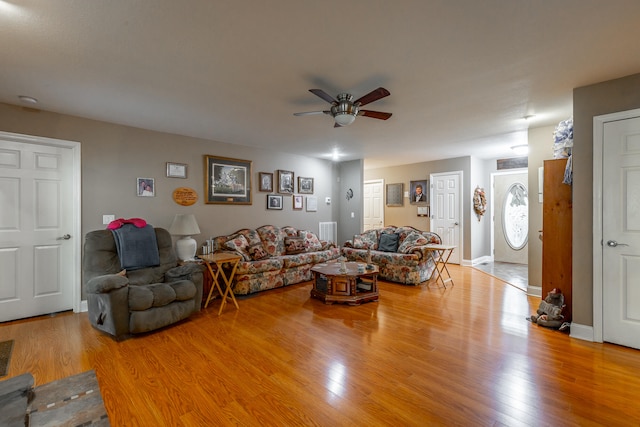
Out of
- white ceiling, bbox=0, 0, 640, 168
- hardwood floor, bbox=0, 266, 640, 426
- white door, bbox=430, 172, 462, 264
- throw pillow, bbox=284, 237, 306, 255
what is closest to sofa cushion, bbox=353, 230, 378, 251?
throw pillow, bbox=284, 237, 306, 255

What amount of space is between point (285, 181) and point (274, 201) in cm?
50

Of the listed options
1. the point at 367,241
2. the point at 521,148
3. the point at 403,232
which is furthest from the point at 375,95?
the point at 521,148

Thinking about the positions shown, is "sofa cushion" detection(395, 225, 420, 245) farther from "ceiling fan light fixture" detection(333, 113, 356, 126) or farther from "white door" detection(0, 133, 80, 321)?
"white door" detection(0, 133, 80, 321)

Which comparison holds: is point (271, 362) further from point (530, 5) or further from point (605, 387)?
point (530, 5)

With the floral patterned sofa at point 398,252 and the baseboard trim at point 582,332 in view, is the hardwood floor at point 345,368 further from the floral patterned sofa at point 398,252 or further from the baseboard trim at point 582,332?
the floral patterned sofa at point 398,252

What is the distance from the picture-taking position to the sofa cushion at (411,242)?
523 centimetres

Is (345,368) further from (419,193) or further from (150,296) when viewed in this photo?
(419,193)

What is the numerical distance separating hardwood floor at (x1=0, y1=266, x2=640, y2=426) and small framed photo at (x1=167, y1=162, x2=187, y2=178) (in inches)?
85.9

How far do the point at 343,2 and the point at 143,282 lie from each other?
3476mm

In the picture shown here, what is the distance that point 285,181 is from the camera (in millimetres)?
6051

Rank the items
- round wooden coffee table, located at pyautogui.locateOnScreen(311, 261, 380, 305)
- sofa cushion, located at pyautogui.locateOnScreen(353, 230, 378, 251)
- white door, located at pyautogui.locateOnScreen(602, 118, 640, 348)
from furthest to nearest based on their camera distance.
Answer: sofa cushion, located at pyautogui.locateOnScreen(353, 230, 378, 251), round wooden coffee table, located at pyautogui.locateOnScreen(311, 261, 380, 305), white door, located at pyautogui.locateOnScreen(602, 118, 640, 348)

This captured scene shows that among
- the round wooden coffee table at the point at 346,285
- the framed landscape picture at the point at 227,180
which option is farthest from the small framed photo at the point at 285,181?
the round wooden coffee table at the point at 346,285

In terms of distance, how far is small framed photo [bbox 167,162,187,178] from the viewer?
14.6 feet

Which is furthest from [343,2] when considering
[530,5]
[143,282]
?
[143,282]
